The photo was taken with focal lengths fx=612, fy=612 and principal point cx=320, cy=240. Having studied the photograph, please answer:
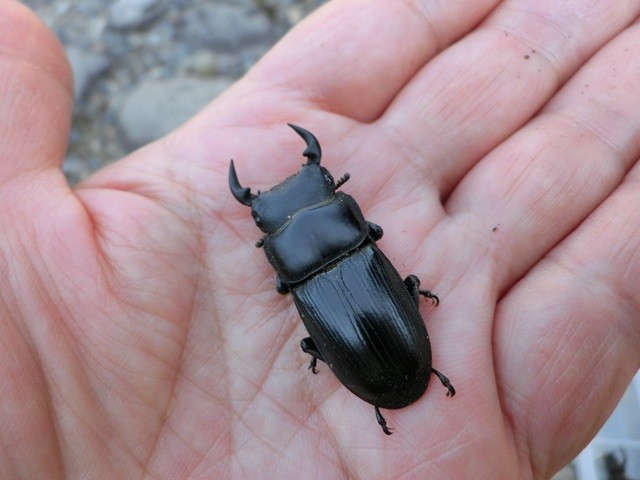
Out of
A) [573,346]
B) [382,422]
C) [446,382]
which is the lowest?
[382,422]

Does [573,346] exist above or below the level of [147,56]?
above

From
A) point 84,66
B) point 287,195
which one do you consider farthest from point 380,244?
point 84,66

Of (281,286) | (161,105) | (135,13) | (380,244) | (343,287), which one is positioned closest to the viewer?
(343,287)

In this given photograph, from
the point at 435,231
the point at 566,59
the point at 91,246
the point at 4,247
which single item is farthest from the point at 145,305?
the point at 566,59

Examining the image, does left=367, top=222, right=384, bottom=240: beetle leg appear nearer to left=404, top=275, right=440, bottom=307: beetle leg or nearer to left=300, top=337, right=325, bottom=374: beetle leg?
left=404, top=275, right=440, bottom=307: beetle leg

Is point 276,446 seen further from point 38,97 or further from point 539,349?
point 38,97

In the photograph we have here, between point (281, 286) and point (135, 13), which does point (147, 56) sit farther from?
point (281, 286)

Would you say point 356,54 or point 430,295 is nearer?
point 430,295
